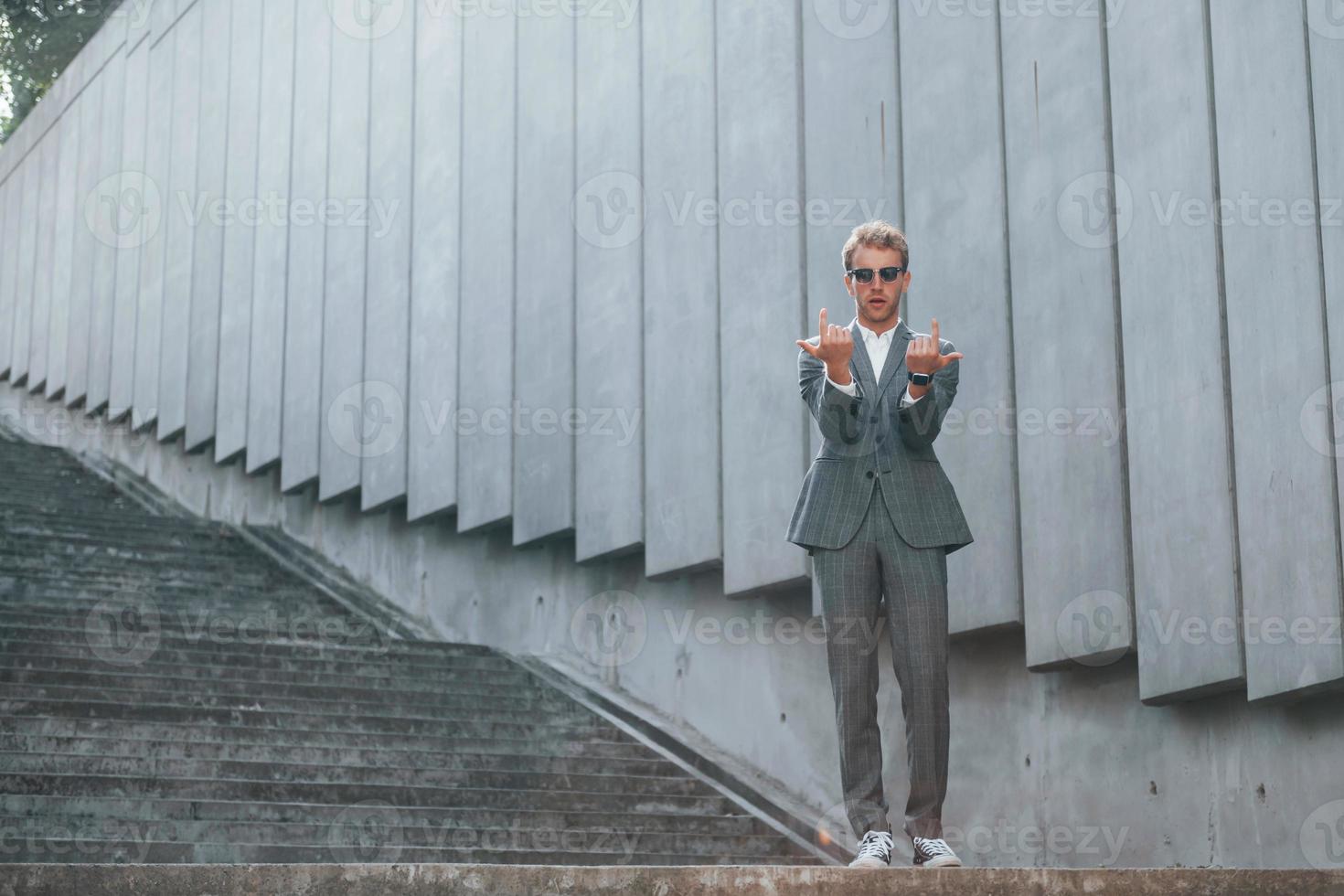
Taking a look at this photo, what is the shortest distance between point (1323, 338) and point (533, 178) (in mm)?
6853

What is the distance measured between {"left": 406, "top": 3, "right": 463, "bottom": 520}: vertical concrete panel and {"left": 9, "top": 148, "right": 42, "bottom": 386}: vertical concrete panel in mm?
10727

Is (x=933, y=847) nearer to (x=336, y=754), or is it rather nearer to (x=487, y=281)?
(x=336, y=754)

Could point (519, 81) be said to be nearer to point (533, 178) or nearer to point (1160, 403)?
point (533, 178)

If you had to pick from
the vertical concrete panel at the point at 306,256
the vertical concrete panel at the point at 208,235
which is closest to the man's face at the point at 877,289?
the vertical concrete panel at the point at 306,256

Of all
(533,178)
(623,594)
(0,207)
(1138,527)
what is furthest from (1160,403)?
(0,207)

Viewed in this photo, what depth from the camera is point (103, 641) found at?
9.54m

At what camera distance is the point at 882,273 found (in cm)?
488

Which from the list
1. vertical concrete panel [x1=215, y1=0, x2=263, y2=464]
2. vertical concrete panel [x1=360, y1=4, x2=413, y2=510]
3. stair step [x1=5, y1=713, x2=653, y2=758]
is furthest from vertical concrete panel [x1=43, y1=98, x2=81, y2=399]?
stair step [x1=5, y1=713, x2=653, y2=758]

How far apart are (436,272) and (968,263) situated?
590 centimetres

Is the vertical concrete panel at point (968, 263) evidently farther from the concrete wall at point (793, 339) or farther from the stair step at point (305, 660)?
the stair step at point (305, 660)

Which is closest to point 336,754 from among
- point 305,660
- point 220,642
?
point 305,660

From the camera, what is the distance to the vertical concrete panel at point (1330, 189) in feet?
21.4

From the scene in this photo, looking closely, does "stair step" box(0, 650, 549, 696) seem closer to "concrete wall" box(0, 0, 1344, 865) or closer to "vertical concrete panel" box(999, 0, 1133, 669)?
"concrete wall" box(0, 0, 1344, 865)

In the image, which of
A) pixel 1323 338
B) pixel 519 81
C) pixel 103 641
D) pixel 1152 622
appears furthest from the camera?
pixel 519 81
